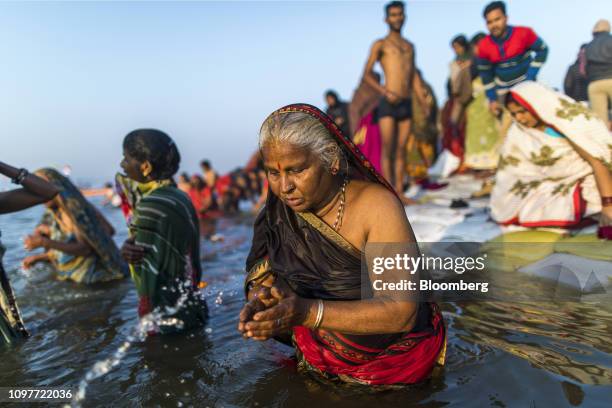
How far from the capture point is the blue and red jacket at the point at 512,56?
6.80m

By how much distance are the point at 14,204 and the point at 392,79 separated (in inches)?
218

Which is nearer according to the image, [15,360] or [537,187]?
[15,360]

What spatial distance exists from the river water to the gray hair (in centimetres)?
130

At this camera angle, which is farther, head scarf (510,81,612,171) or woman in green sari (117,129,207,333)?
head scarf (510,81,612,171)

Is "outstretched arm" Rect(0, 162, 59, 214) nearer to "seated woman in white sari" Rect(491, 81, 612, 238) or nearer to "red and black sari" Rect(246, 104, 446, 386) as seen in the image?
"red and black sari" Rect(246, 104, 446, 386)

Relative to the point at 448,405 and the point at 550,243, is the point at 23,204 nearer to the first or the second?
the point at 448,405

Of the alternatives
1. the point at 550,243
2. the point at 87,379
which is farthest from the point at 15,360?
the point at 550,243

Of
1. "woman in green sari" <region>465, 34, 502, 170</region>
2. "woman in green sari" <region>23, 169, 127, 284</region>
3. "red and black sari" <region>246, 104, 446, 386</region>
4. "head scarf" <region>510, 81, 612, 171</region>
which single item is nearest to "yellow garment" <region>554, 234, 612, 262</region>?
"head scarf" <region>510, 81, 612, 171</region>

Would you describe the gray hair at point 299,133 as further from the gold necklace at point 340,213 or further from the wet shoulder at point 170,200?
the wet shoulder at point 170,200

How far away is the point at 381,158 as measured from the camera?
7.70m

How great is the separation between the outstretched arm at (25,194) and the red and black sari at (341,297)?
Result: 2.06 meters

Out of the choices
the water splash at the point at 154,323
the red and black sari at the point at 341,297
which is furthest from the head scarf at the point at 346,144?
the water splash at the point at 154,323

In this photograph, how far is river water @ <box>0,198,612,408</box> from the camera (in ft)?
7.97

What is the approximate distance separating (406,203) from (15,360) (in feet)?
18.4
